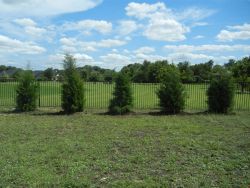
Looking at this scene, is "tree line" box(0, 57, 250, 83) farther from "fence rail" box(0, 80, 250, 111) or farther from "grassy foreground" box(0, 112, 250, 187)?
"grassy foreground" box(0, 112, 250, 187)

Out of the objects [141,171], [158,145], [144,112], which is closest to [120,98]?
[144,112]

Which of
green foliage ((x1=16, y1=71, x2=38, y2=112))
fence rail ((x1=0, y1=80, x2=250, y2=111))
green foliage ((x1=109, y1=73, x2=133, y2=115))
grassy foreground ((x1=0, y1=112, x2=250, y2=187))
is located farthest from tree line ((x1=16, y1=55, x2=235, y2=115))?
grassy foreground ((x1=0, y1=112, x2=250, y2=187))

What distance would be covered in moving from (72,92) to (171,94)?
166 inches

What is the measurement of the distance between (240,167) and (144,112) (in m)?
Answer: 9.30

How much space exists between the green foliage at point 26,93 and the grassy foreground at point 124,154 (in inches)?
147

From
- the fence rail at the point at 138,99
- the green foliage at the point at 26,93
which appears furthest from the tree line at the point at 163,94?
the green foliage at the point at 26,93

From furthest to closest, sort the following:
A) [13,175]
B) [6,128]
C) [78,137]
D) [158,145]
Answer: [6,128] < [78,137] < [158,145] < [13,175]

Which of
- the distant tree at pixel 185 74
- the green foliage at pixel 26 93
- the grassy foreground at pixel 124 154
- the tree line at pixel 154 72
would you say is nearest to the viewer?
the grassy foreground at pixel 124 154

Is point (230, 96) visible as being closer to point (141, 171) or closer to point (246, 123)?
point (246, 123)

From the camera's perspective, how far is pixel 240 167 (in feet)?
20.2

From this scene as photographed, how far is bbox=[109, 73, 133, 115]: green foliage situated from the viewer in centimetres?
1507

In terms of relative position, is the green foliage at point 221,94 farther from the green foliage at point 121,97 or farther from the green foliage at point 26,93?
the green foliage at point 26,93

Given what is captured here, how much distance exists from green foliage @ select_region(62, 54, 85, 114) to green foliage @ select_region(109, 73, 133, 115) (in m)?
1.38

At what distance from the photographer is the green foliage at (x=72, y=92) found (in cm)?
1521
